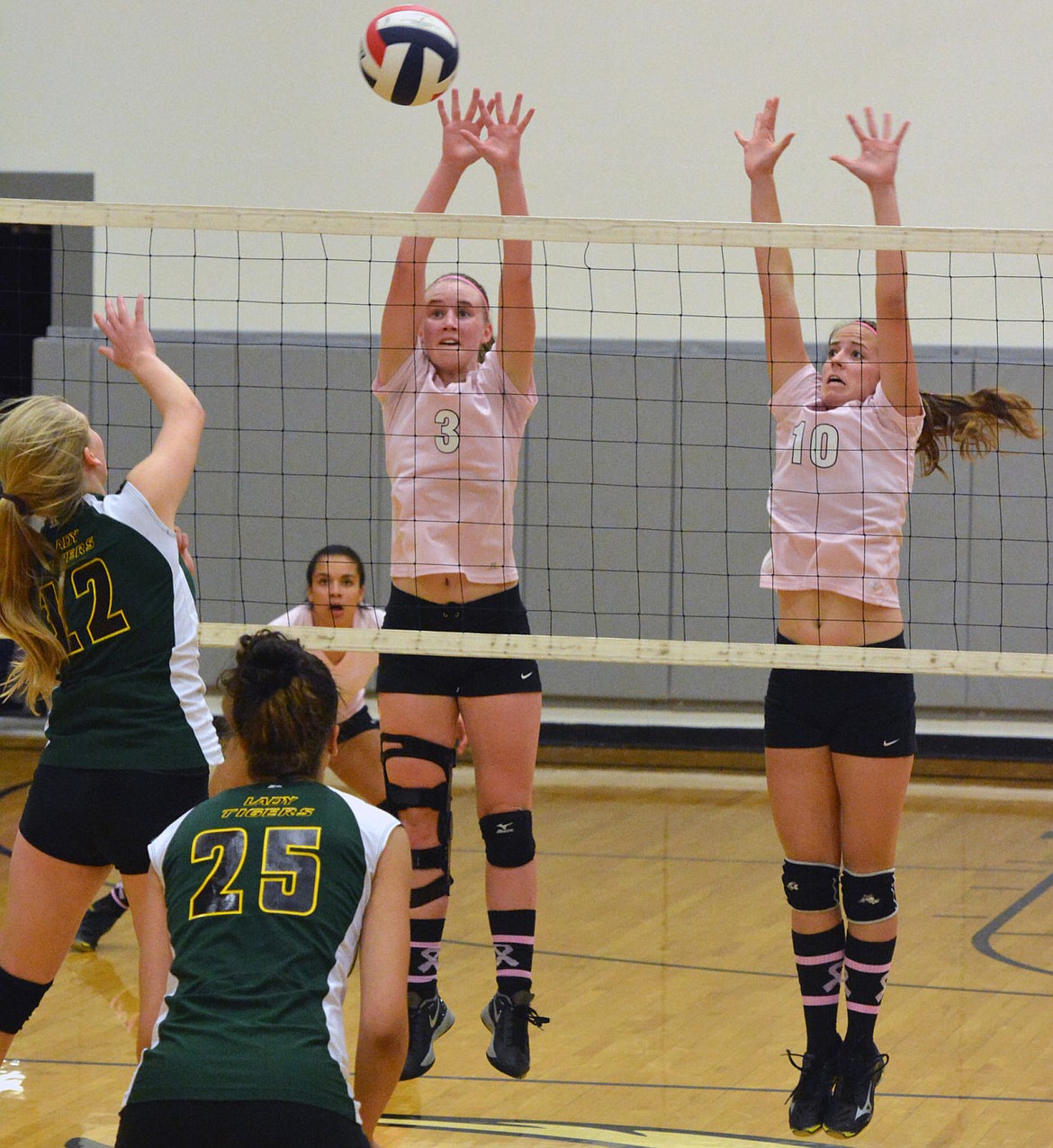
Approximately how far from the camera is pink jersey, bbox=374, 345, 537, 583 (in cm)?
379

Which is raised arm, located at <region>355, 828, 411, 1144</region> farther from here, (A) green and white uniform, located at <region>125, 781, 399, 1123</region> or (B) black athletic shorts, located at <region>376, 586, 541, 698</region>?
(B) black athletic shorts, located at <region>376, 586, 541, 698</region>

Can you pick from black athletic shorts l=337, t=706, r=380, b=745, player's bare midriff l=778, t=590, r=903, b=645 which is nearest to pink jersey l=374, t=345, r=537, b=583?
player's bare midriff l=778, t=590, r=903, b=645

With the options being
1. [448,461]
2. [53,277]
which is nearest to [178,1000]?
[448,461]

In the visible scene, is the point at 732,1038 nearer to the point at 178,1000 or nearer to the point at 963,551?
the point at 178,1000

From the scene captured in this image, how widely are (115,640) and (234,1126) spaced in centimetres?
122

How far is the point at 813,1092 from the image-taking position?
362 cm

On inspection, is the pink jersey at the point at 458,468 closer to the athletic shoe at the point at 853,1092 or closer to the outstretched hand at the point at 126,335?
the outstretched hand at the point at 126,335

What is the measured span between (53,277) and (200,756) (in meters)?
6.85

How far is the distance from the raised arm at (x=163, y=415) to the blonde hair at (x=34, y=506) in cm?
14

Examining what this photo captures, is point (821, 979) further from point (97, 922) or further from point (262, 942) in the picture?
point (97, 922)

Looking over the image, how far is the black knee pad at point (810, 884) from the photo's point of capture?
3602mm

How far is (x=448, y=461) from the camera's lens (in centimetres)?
380

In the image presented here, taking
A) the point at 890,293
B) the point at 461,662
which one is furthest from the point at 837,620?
the point at 461,662

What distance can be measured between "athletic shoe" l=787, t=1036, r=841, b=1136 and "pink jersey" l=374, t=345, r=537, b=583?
1.43 meters
